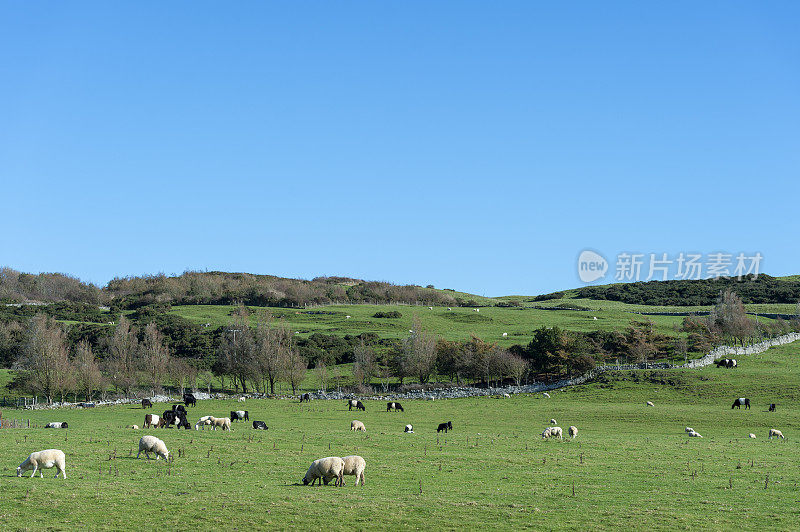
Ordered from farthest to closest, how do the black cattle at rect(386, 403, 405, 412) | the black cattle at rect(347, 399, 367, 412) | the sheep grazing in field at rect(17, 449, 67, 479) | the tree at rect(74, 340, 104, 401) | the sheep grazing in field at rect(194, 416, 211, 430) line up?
the tree at rect(74, 340, 104, 401), the black cattle at rect(386, 403, 405, 412), the black cattle at rect(347, 399, 367, 412), the sheep grazing in field at rect(194, 416, 211, 430), the sheep grazing in field at rect(17, 449, 67, 479)

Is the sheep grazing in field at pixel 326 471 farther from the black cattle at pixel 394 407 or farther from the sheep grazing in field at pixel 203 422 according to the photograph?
the black cattle at pixel 394 407

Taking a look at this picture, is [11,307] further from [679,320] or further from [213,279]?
[679,320]

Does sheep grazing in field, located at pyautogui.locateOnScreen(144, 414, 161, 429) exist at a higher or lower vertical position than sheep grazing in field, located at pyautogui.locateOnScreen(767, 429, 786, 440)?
lower

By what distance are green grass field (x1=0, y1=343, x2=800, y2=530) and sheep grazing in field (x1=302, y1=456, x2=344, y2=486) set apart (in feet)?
2.39

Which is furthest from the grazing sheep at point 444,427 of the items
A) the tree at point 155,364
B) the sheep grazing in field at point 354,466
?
the tree at point 155,364

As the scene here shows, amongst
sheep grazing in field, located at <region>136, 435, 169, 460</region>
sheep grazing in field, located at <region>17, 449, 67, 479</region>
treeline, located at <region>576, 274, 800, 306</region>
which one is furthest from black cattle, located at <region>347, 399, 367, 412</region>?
treeline, located at <region>576, 274, 800, 306</region>

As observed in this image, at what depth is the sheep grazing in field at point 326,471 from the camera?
→ 23.9m

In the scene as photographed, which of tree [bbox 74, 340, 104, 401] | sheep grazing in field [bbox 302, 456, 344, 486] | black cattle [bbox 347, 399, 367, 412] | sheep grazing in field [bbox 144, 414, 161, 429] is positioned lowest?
tree [bbox 74, 340, 104, 401]

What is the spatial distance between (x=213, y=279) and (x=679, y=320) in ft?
397

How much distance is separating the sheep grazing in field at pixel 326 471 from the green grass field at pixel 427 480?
0.73 meters

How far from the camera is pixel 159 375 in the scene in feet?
295

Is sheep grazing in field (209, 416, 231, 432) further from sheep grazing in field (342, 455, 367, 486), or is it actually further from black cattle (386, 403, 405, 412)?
black cattle (386, 403, 405, 412)

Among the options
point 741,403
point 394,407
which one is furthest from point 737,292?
point 394,407

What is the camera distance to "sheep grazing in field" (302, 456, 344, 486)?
2394 cm
